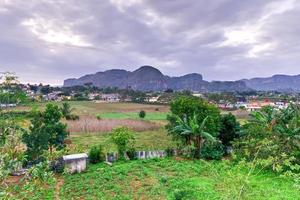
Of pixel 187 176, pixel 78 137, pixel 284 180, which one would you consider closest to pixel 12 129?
pixel 187 176

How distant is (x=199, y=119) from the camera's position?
2130 cm

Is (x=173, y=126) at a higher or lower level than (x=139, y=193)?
higher

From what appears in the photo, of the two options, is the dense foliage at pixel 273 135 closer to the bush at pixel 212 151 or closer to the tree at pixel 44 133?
the bush at pixel 212 151

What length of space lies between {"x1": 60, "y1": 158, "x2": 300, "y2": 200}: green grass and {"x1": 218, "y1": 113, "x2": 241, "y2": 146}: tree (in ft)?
14.8

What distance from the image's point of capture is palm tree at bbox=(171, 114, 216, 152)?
19531 millimetres

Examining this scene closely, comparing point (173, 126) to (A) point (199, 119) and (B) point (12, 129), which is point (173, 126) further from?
(B) point (12, 129)

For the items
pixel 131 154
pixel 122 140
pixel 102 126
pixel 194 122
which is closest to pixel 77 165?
pixel 122 140

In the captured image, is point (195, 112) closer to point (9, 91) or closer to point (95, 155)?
point (95, 155)

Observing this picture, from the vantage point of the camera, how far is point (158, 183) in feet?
47.5

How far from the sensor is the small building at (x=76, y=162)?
641 inches

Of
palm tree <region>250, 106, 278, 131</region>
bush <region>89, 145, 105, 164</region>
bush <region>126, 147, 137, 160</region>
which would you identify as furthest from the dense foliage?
bush <region>89, 145, 105, 164</region>

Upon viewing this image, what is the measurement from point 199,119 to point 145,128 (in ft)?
45.0

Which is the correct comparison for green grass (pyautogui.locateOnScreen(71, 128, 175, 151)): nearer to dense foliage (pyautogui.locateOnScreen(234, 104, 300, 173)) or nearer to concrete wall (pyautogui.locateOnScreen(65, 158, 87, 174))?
concrete wall (pyautogui.locateOnScreen(65, 158, 87, 174))

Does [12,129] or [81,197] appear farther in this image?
[81,197]
